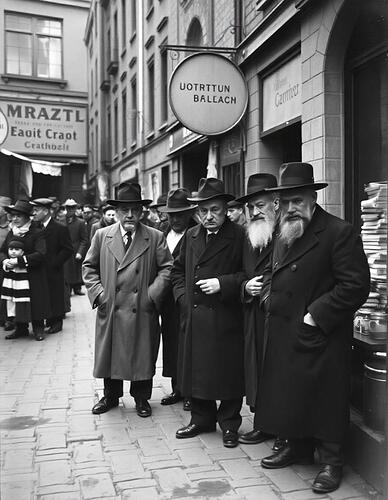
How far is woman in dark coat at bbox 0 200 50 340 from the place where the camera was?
314 inches

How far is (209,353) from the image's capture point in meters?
4.25

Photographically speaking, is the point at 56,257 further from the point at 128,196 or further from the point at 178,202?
the point at 128,196

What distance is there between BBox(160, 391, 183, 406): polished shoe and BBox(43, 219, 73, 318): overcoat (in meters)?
3.59

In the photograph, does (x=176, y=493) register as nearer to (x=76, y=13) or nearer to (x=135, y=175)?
(x=135, y=175)

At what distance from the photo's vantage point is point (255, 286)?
395cm

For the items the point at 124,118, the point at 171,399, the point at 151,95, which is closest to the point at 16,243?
the point at 171,399

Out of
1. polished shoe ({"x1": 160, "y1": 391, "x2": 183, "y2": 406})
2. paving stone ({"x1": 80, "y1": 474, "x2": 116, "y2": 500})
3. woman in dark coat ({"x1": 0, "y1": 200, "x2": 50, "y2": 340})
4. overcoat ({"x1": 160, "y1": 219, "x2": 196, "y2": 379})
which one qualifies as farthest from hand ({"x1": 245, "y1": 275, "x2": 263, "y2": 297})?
woman in dark coat ({"x1": 0, "y1": 200, "x2": 50, "y2": 340})

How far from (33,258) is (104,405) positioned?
3.43 meters

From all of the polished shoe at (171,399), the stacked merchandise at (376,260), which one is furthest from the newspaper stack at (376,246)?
the polished shoe at (171,399)

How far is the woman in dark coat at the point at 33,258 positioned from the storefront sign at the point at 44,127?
7.34 meters

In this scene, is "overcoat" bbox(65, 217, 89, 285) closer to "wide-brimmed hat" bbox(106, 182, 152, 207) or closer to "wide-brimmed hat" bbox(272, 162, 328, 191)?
"wide-brimmed hat" bbox(106, 182, 152, 207)

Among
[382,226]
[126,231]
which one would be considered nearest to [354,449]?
Answer: [382,226]

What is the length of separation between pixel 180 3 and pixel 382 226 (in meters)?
11.4

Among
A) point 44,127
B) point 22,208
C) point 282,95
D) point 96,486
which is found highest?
point 44,127
